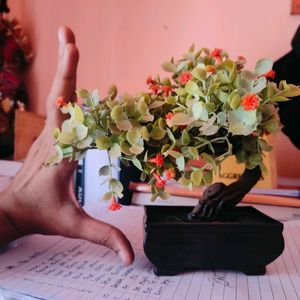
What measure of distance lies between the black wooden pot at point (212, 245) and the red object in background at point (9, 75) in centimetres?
85

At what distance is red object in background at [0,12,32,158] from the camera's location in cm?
108

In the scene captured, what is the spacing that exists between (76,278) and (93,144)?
16 cm

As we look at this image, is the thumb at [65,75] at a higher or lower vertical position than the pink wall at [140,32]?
lower

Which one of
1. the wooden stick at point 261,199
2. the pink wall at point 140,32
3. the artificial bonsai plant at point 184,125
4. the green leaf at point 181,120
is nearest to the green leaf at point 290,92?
the artificial bonsai plant at point 184,125

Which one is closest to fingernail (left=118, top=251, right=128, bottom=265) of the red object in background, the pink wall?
the pink wall

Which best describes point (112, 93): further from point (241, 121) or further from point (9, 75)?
point (9, 75)

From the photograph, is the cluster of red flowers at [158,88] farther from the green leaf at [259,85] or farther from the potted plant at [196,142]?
the green leaf at [259,85]

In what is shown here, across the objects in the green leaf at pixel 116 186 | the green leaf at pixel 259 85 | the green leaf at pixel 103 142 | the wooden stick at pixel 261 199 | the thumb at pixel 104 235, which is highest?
the green leaf at pixel 259 85

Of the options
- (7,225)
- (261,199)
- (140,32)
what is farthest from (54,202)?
(140,32)

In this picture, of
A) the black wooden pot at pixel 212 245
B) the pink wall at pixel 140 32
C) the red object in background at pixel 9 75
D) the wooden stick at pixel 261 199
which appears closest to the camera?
the black wooden pot at pixel 212 245

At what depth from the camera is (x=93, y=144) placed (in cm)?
37

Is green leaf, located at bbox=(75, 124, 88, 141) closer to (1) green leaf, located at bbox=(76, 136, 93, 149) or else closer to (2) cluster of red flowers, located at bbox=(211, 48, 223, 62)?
(1) green leaf, located at bbox=(76, 136, 93, 149)

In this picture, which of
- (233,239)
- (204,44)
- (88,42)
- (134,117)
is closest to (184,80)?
(134,117)

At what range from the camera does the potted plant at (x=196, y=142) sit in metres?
0.33
